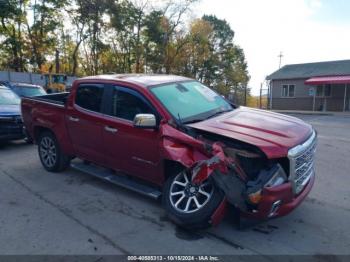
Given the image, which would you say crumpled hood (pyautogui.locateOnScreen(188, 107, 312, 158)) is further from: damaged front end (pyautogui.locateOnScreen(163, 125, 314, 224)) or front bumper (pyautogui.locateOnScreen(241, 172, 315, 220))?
front bumper (pyautogui.locateOnScreen(241, 172, 315, 220))

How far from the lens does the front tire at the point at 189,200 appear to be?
3.51 m

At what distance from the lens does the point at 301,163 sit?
3609 mm

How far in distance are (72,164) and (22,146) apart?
4077mm

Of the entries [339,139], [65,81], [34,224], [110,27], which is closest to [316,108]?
[339,139]

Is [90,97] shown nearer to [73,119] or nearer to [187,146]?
[73,119]

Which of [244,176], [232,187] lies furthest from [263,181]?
[232,187]

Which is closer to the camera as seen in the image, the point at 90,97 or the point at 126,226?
the point at 126,226

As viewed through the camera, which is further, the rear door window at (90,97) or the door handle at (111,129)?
the rear door window at (90,97)

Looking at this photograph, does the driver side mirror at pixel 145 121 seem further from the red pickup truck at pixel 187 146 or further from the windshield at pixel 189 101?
the windshield at pixel 189 101

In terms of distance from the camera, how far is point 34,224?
3.93m

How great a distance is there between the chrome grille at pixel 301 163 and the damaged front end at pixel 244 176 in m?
0.07

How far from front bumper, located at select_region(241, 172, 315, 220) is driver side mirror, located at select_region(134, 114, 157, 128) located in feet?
5.19

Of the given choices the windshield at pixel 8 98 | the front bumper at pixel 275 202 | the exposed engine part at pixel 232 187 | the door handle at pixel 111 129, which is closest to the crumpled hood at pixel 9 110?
the windshield at pixel 8 98

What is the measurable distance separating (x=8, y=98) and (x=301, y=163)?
9064 millimetres
